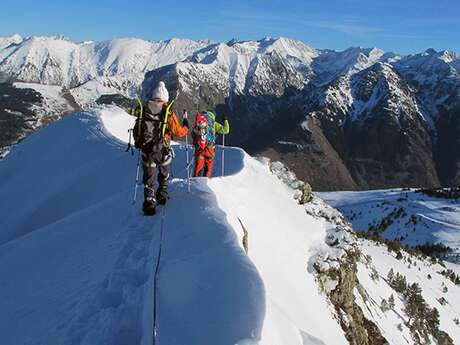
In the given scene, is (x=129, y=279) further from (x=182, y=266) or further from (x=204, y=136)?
(x=204, y=136)

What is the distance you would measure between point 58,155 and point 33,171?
2.15 m

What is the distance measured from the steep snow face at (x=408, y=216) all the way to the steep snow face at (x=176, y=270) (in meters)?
103

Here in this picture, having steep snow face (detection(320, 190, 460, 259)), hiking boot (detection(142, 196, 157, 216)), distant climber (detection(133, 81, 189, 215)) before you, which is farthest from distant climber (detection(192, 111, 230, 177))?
steep snow face (detection(320, 190, 460, 259))

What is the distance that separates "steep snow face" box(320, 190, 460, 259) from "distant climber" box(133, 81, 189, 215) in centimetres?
10740

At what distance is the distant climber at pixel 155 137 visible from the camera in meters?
13.9

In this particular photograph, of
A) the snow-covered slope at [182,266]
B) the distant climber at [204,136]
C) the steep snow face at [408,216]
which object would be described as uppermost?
the distant climber at [204,136]

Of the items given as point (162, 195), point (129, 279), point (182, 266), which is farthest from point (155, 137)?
point (182, 266)

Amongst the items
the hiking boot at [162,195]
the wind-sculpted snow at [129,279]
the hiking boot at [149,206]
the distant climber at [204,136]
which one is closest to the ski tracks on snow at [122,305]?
the wind-sculpted snow at [129,279]

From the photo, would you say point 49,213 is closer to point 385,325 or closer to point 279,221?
point 279,221

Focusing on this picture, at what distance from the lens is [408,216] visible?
14912 cm

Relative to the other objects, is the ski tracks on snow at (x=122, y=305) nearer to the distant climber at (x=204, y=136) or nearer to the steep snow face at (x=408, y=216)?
the distant climber at (x=204, y=136)

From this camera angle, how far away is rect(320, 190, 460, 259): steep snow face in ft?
434

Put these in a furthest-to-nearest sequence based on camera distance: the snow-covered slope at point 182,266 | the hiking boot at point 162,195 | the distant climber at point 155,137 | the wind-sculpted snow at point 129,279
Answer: the hiking boot at point 162,195 → the distant climber at point 155,137 → the snow-covered slope at point 182,266 → the wind-sculpted snow at point 129,279

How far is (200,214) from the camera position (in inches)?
476
